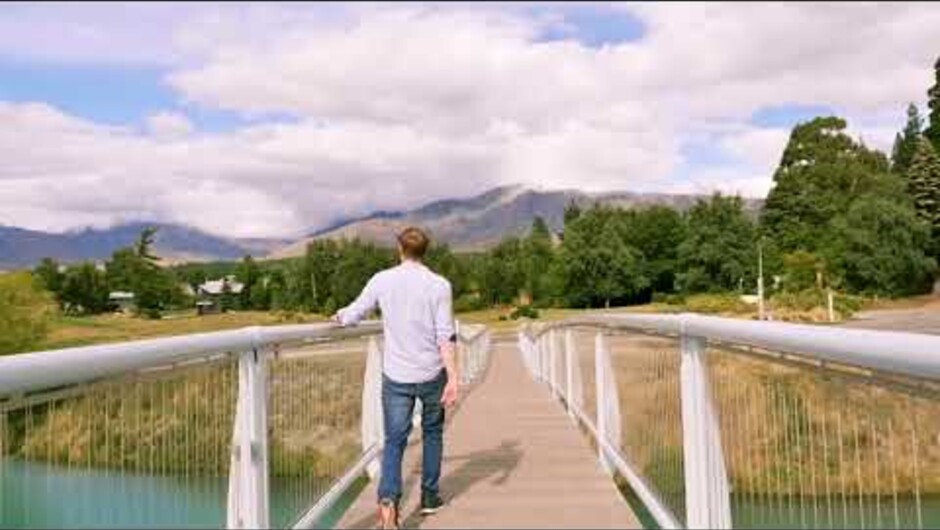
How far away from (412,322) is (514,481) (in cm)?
216

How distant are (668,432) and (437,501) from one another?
68.3 inches

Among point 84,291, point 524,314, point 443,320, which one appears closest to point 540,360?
point 443,320

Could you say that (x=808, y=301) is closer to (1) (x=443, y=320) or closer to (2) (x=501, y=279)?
(2) (x=501, y=279)

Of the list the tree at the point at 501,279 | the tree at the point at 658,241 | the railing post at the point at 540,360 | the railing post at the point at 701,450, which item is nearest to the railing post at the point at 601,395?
the railing post at the point at 701,450

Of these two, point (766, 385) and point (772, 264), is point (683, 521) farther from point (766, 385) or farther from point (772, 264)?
point (772, 264)

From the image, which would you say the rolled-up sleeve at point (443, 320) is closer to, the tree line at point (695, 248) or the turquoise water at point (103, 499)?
the turquoise water at point (103, 499)

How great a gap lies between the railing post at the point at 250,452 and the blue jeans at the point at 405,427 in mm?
1213

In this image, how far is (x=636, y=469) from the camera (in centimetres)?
690

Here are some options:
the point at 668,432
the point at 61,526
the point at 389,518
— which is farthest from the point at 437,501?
the point at 61,526

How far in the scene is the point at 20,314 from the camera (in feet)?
175

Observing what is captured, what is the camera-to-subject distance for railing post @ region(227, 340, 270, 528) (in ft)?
15.2

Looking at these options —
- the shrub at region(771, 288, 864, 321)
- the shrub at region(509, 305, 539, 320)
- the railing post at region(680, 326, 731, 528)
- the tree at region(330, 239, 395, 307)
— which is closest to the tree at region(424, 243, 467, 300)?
the tree at region(330, 239, 395, 307)

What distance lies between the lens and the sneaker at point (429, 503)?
6.75 m

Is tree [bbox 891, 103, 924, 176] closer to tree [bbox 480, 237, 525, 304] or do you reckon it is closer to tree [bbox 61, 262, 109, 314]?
tree [bbox 480, 237, 525, 304]
